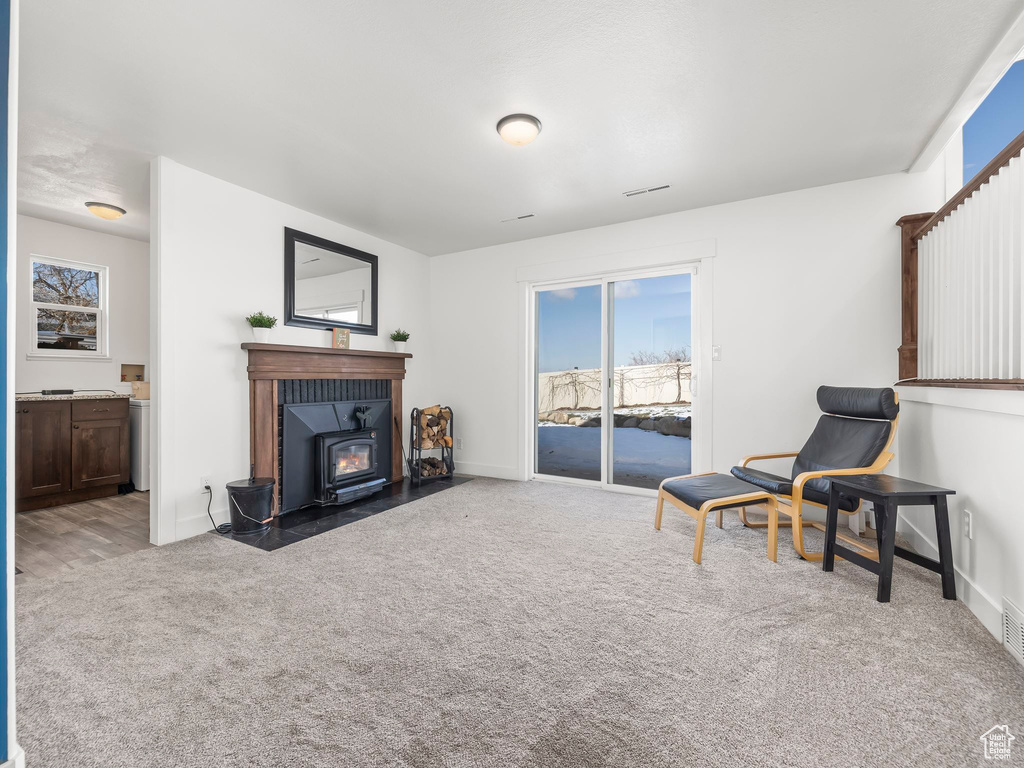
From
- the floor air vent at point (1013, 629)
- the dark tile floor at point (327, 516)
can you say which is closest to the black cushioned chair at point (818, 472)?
the floor air vent at point (1013, 629)

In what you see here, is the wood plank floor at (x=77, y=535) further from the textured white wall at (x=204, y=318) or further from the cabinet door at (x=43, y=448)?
the textured white wall at (x=204, y=318)

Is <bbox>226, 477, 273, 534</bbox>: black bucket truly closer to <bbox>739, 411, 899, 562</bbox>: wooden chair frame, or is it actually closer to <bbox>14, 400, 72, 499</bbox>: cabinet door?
<bbox>14, 400, 72, 499</bbox>: cabinet door

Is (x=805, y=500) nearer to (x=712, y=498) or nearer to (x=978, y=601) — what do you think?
(x=712, y=498)

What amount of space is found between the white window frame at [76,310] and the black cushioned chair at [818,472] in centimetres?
549

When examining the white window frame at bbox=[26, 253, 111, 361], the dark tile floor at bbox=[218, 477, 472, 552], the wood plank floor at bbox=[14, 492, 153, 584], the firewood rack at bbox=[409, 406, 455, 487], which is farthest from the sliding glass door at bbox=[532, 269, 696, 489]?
the white window frame at bbox=[26, 253, 111, 361]

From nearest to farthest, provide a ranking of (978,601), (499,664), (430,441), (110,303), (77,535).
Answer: (499,664) < (978,601) < (77,535) < (110,303) < (430,441)

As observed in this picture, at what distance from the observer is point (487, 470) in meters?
5.17

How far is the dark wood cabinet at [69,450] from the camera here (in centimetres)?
380

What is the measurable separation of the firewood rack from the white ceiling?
2.25 m

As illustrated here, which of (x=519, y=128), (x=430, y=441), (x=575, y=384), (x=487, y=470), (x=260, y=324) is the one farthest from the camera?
(x=487, y=470)

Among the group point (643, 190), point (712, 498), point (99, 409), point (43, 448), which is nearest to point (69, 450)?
point (43, 448)

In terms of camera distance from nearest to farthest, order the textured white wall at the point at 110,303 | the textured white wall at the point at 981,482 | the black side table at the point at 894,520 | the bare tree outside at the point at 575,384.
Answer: the textured white wall at the point at 981,482 < the black side table at the point at 894,520 < the textured white wall at the point at 110,303 < the bare tree outside at the point at 575,384

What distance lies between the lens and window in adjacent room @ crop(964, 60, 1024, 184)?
102 inches

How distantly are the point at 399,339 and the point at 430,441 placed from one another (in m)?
1.13
